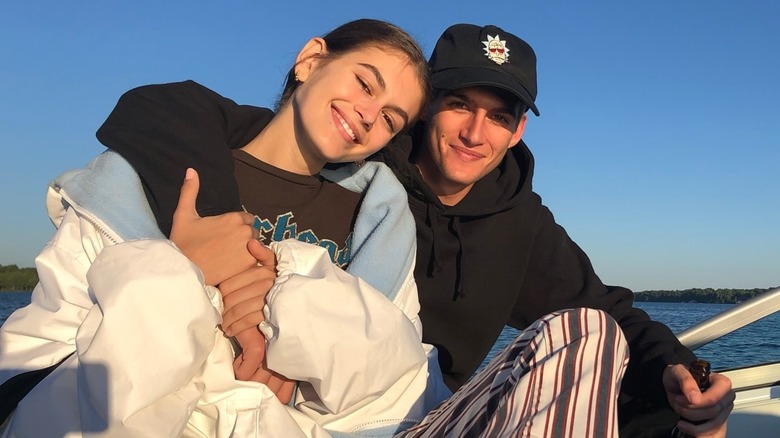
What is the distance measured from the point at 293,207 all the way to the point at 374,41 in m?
0.68

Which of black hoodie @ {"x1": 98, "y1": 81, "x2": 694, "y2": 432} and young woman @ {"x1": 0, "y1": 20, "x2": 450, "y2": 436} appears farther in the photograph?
black hoodie @ {"x1": 98, "y1": 81, "x2": 694, "y2": 432}

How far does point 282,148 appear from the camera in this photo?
7.54 ft

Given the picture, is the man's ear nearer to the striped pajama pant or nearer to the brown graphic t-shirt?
the brown graphic t-shirt

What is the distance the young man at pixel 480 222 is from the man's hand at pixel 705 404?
0.56 meters

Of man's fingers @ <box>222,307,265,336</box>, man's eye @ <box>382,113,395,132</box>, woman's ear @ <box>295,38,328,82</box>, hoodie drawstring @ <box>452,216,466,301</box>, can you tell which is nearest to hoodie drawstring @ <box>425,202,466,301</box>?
hoodie drawstring @ <box>452,216,466,301</box>

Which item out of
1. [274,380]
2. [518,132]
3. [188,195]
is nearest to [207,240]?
[188,195]

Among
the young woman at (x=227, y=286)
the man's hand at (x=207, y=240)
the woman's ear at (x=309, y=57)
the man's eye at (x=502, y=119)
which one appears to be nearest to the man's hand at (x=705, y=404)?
the young woman at (x=227, y=286)

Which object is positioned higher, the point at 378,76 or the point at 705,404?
the point at 378,76

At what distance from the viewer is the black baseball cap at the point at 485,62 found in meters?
2.58

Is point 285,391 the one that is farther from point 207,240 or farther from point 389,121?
point 389,121

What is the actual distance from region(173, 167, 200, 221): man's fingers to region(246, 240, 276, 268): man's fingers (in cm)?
17

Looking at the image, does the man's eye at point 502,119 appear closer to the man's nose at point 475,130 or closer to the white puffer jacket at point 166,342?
the man's nose at point 475,130

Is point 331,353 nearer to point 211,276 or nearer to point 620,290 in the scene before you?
point 211,276

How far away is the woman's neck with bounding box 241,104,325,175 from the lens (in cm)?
229
